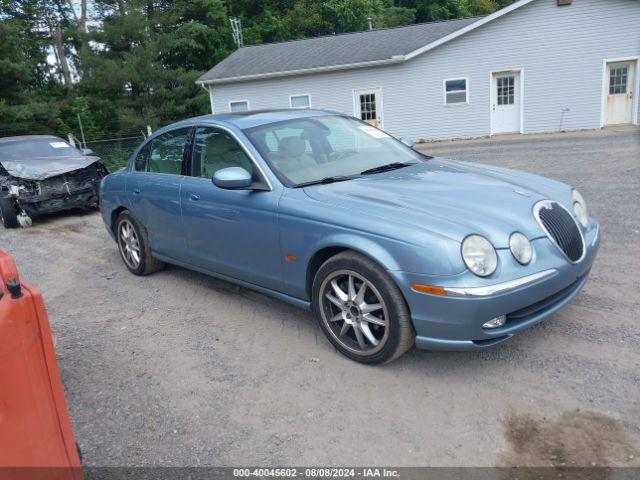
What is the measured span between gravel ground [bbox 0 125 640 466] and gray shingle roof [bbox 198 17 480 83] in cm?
1619

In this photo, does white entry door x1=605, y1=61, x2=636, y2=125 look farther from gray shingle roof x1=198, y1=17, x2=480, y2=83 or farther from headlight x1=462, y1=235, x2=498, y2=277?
headlight x1=462, y1=235, x2=498, y2=277

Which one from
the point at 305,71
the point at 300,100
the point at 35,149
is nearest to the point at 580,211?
the point at 35,149

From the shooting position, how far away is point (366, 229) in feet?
11.0

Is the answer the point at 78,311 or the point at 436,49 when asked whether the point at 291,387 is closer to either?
the point at 78,311

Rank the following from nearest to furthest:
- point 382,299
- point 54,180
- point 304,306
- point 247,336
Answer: point 382,299 < point 304,306 < point 247,336 < point 54,180

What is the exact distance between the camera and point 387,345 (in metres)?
3.34

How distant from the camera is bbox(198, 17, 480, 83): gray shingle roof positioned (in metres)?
19.8

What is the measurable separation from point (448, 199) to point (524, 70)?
16836mm

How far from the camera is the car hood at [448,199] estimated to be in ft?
10.6

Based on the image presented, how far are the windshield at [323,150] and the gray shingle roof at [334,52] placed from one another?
15.4m

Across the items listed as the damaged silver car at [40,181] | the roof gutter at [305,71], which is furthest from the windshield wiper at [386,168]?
the roof gutter at [305,71]

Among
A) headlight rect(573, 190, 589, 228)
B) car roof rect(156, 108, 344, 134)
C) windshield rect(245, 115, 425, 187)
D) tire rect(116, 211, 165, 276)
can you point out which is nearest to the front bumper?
headlight rect(573, 190, 589, 228)

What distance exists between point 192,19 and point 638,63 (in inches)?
928

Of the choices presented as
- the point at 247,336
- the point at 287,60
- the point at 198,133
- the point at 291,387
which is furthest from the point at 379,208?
the point at 287,60
